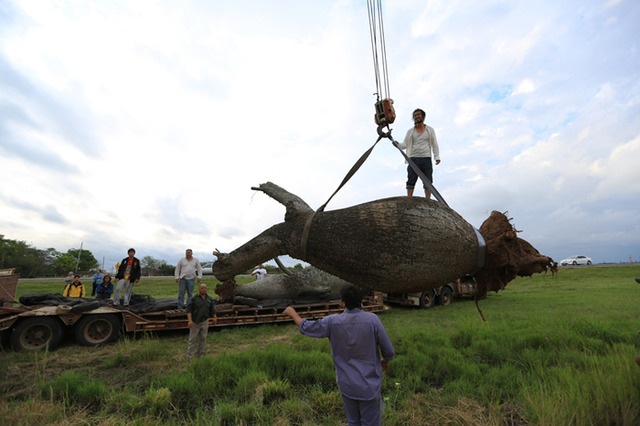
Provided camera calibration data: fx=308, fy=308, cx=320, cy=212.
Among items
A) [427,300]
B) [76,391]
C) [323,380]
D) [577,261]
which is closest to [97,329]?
[76,391]

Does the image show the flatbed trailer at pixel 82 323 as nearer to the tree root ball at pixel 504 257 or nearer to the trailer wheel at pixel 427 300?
the trailer wheel at pixel 427 300

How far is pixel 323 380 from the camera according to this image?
5.31m

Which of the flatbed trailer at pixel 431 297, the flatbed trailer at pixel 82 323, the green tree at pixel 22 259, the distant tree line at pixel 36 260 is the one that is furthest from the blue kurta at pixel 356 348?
the green tree at pixel 22 259

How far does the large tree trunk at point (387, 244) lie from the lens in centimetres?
149

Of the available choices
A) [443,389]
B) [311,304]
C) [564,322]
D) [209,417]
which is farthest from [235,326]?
[564,322]

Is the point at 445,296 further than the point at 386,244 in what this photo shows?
Yes

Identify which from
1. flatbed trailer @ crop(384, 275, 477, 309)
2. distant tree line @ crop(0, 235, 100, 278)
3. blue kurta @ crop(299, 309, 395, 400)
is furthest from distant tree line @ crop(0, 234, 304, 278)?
blue kurta @ crop(299, 309, 395, 400)

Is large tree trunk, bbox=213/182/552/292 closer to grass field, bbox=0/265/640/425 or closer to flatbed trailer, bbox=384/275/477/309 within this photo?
grass field, bbox=0/265/640/425

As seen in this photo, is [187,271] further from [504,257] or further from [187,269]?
[504,257]

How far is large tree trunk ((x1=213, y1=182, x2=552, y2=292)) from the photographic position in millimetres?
1491

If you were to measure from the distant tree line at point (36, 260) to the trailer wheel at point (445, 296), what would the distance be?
4658 centimetres

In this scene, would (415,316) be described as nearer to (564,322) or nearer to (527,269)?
(564,322)

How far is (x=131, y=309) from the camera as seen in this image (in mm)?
8023

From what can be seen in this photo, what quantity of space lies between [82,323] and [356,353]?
746 cm
